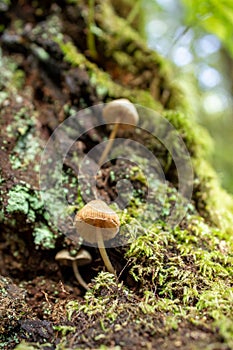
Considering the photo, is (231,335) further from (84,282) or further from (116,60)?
(116,60)

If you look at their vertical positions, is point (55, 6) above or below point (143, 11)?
below

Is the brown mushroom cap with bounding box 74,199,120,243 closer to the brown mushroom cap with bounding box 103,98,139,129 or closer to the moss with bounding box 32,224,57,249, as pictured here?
the moss with bounding box 32,224,57,249

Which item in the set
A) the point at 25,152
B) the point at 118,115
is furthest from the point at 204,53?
the point at 25,152

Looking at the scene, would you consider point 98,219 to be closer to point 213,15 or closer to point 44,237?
point 44,237

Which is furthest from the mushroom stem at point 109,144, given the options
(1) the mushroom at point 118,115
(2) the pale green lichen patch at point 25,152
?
(2) the pale green lichen patch at point 25,152

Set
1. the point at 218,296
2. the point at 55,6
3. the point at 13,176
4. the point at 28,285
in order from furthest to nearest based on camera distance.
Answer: the point at 55,6 < the point at 13,176 < the point at 28,285 < the point at 218,296

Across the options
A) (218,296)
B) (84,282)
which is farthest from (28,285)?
(218,296)

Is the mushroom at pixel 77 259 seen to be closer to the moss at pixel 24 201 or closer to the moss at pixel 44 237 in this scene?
the moss at pixel 44 237

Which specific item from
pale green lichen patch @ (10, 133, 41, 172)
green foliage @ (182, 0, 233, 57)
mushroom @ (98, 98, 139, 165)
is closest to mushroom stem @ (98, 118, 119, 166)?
mushroom @ (98, 98, 139, 165)
